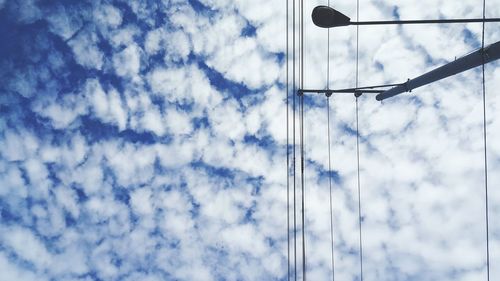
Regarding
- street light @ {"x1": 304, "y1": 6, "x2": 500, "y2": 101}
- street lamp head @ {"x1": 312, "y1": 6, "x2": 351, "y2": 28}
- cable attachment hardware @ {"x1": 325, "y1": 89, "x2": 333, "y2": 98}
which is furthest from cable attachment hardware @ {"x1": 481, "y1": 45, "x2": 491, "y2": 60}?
cable attachment hardware @ {"x1": 325, "y1": 89, "x2": 333, "y2": 98}

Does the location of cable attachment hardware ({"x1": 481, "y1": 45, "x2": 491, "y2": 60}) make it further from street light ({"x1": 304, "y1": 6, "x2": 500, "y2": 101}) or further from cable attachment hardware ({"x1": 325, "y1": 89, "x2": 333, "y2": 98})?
cable attachment hardware ({"x1": 325, "y1": 89, "x2": 333, "y2": 98})

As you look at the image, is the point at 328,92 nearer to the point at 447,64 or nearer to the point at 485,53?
the point at 447,64

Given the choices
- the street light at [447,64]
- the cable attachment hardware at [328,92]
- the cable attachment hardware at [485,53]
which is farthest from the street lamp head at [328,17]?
the cable attachment hardware at [328,92]

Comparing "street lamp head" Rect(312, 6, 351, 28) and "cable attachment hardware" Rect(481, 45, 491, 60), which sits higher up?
"street lamp head" Rect(312, 6, 351, 28)

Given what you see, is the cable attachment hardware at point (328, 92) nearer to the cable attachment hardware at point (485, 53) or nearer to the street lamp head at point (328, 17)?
the street lamp head at point (328, 17)

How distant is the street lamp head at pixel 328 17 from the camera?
5.95 m

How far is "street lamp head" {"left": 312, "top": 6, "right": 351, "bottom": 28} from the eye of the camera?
595 centimetres

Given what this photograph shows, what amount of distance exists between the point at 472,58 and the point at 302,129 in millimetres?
5732

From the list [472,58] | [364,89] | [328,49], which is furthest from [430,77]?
[328,49]

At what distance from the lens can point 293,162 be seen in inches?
463

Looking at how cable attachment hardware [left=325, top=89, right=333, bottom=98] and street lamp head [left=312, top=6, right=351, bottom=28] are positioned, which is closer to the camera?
street lamp head [left=312, top=6, right=351, bottom=28]

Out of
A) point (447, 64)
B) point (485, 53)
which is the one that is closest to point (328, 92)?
point (447, 64)

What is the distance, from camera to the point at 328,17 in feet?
19.6

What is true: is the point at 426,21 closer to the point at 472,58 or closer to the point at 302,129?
the point at 472,58
